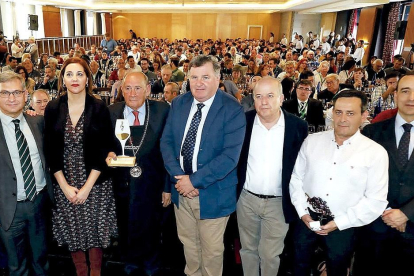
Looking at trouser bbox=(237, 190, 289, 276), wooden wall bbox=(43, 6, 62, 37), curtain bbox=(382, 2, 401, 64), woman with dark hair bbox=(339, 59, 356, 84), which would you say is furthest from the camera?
wooden wall bbox=(43, 6, 62, 37)

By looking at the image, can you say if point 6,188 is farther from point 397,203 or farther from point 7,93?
point 397,203

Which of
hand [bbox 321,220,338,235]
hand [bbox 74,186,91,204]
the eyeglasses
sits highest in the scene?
the eyeglasses

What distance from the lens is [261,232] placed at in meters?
2.26

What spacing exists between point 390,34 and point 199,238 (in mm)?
14302

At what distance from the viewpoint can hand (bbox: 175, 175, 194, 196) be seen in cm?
202

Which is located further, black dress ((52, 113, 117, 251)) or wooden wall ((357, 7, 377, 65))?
wooden wall ((357, 7, 377, 65))

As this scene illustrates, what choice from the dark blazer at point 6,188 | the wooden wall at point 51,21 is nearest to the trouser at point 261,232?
the dark blazer at point 6,188

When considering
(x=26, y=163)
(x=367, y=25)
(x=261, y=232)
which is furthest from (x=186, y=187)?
(x=367, y=25)

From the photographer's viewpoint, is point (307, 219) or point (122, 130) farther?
point (122, 130)

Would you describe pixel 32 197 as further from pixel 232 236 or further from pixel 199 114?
pixel 232 236

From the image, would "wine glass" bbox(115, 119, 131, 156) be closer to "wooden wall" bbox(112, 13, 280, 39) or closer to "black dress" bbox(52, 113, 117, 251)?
"black dress" bbox(52, 113, 117, 251)

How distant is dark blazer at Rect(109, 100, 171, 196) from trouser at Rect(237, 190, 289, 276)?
0.59 metres

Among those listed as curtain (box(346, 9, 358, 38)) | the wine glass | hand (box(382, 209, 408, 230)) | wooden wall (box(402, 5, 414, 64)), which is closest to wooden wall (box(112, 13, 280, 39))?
curtain (box(346, 9, 358, 38))

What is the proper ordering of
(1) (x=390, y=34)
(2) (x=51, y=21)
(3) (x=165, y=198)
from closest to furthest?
(3) (x=165, y=198), (1) (x=390, y=34), (2) (x=51, y=21)
